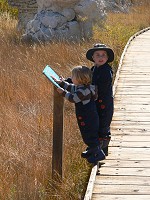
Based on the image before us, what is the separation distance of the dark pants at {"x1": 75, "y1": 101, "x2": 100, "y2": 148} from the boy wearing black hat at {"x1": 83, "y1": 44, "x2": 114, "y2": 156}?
0.59 feet

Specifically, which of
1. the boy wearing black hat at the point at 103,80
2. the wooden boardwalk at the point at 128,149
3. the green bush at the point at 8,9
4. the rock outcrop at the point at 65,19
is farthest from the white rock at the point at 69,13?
the boy wearing black hat at the point at 103,80

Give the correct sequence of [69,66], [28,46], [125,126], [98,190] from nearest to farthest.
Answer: [98,190] < [125,126] < [69,66] < [28,46]

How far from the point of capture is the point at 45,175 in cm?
542

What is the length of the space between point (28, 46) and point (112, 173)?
30.1 ft

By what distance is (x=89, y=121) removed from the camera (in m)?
5.34

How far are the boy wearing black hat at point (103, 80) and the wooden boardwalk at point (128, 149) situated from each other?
349 mm

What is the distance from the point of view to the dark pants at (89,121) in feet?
17.4

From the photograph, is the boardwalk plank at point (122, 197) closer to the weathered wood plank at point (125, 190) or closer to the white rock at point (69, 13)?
the weathered wood plank at point (125, 190)

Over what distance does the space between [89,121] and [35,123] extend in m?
1.88

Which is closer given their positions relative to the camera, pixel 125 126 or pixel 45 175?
pixel 45 175

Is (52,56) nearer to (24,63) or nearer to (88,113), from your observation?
(24,63)

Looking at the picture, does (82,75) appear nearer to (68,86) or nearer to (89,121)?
(68,86)

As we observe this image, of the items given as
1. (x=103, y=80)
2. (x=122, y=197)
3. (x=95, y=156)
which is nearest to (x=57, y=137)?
(x=95, y=156)

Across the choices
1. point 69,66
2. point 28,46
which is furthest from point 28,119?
point 28,46
